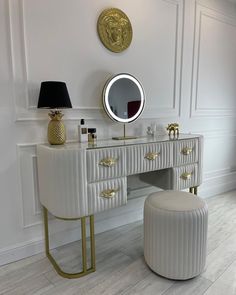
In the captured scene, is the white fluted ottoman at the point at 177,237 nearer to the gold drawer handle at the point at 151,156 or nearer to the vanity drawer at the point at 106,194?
the vanity drawer at the point at 106,194

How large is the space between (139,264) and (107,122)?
120 centimetres

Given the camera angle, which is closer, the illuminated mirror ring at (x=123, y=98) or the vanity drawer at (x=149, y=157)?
the vanity drawer at (x=149, y=157)

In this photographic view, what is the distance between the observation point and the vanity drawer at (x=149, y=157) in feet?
5.97

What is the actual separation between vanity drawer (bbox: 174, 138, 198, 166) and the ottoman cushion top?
0.38m

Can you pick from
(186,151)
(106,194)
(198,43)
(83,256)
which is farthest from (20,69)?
(198,43)

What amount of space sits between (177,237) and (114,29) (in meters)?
1.76

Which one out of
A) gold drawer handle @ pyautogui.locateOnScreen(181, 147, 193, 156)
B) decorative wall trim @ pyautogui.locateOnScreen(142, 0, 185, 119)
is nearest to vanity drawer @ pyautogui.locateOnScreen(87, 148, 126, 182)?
gold drawer handle @ pyautogui.locateOnScreen(181, 147, 193, 156)

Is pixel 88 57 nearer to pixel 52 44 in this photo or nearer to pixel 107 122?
pixel 52 44

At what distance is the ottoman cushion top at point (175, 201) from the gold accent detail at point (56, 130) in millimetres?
790

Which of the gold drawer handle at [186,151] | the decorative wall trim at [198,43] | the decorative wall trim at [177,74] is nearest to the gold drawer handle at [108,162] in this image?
the gold drawer handle at [186,151]

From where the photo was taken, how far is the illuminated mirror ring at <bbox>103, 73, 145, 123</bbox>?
2.15 m

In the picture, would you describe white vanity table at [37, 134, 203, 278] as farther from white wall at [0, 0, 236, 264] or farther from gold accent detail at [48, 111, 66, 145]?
white wall at [0, 0, 236, 264]

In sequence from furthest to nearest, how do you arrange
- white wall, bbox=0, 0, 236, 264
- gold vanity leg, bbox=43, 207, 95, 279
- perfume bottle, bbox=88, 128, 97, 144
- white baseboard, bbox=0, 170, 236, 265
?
perfume bottle, bbox=88, 128, 97, 144 < white baseboard, bbox=0, 170, 236, 265 < white wall, bbox=0, 0, 236, 264 < gold vanity leg, bbox=43, 207, 95, 279

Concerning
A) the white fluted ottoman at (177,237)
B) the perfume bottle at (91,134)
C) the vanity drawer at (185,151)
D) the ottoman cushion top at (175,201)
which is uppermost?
A: the perfume bottle at (91,134)
